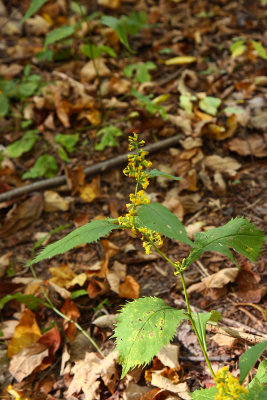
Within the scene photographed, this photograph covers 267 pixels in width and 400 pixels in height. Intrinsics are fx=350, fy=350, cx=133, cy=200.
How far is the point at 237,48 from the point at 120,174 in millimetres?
2111

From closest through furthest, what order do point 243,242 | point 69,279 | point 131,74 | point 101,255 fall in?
point 243,242, point 69,279, point 101,255, point 131,74

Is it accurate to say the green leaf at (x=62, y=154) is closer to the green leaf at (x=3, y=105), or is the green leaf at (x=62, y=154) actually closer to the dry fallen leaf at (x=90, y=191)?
the dry fallen leaf at (x=90, y=191)

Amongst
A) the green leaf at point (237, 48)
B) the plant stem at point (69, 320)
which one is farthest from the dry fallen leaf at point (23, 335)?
the green leaf at point (237, 48)

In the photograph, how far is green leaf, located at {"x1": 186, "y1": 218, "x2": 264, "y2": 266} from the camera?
142 centimetres

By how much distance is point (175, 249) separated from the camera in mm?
2453

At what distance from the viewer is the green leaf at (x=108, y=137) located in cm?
318

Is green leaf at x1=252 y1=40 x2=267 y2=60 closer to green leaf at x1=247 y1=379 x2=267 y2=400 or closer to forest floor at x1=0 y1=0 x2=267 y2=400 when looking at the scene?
forest floor at x1=0 y1=0 x2=267 y2=400

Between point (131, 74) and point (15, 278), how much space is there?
2552mm

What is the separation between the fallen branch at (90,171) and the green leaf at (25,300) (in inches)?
39.2

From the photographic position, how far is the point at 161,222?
133cm

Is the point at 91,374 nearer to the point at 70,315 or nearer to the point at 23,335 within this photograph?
the point at 70,315

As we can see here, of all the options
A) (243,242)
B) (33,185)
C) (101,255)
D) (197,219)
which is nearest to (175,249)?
(197,219)

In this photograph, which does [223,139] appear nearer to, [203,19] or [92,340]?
[92,340]

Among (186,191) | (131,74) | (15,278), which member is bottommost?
(15,278)
